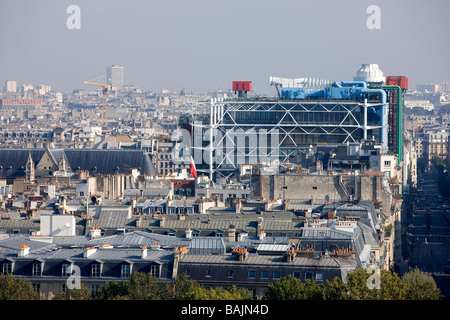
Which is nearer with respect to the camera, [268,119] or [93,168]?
[93,168]

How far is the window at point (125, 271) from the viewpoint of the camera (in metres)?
50.5

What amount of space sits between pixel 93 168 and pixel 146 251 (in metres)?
65.9

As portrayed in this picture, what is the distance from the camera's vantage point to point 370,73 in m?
164

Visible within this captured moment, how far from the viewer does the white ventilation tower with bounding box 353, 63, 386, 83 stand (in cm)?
16150

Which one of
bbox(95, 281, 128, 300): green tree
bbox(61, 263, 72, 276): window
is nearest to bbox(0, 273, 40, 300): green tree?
bbox(95, 281, 128, 300): green tree

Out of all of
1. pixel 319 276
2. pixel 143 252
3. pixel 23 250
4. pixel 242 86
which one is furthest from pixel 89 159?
pixel 319 276

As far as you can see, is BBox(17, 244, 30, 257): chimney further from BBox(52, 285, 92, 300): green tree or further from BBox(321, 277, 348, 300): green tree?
BBox(321, 277, 348, 300): green tree

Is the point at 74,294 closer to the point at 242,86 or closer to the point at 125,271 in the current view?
the point at 125,271

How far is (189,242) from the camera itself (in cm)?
5638

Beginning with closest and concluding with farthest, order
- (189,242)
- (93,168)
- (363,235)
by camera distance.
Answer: (189,242)
(363,235)
(93,168)

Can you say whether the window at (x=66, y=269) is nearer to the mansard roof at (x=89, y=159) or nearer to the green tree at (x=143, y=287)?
the green tree at (x=143, y=287)

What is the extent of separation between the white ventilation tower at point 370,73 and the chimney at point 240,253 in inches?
4340
